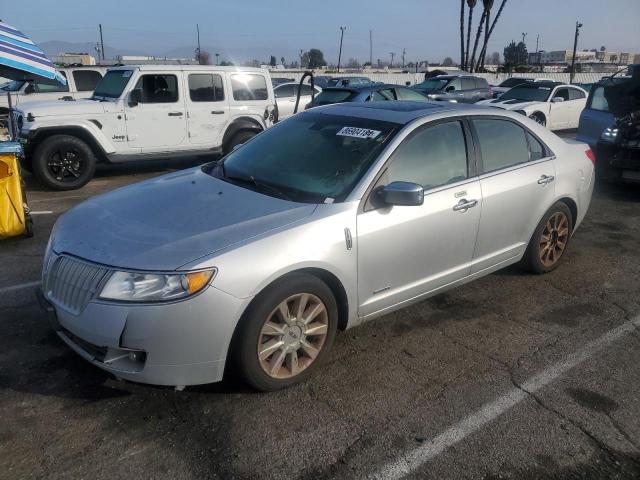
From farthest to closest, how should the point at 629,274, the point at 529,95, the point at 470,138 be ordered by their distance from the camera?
the point at 529,95, the point at 629,274, the point at 470,138

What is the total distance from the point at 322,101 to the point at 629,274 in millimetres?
8415

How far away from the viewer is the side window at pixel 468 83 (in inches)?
713

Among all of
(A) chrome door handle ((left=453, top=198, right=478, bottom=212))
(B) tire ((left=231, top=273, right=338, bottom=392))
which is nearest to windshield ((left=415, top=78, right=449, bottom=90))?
(A) chrome door handle ((left=453, top=198, right=478, bottom=212))

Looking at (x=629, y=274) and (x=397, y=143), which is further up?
(x=397, y=143)

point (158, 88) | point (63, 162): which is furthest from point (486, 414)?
point (158, 88)

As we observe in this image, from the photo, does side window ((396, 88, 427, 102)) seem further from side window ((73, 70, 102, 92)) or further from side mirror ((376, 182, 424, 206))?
side mirror ((376, 182, 424, 206))

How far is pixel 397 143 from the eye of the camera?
11.7ft

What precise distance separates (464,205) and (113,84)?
7339 mm

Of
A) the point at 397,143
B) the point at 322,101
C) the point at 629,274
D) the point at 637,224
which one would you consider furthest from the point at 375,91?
the point at 397,143

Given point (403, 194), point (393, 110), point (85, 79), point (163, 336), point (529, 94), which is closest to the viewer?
point (163, 336)

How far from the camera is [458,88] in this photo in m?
17.9

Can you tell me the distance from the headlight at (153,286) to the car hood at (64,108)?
21.5ft

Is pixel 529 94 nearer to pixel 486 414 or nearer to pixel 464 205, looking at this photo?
pixel 464 205

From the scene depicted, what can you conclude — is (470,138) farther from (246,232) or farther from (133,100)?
(133,100)
